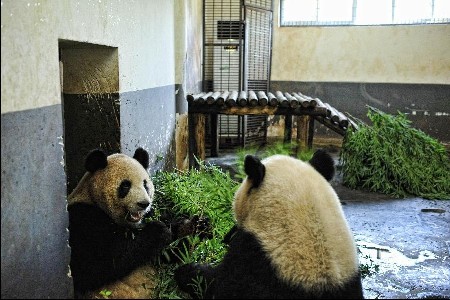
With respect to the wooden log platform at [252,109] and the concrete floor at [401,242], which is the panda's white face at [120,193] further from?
the wooden log platform at [252,109]

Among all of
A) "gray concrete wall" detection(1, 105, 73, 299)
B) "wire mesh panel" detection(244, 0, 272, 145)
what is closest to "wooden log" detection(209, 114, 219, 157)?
"wire mesh panel" detection(244, 0, 272, 145)

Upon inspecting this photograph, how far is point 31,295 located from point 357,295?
156 cm

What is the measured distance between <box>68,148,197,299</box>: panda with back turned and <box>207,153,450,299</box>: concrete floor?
194cm

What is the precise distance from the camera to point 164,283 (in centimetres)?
324

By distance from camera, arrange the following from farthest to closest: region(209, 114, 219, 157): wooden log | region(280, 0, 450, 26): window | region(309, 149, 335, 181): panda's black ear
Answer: region(280, 0, 450, 26): window → region(209, 114, 219, 157): wooden log → region(309, 149, 335, 181): panda's black ear

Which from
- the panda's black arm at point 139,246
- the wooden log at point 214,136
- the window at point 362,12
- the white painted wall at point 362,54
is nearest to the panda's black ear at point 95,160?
the panda's black arm at point 139,246

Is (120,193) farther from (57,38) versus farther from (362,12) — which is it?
(362,12)

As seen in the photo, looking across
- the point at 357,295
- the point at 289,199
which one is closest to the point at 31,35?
the point at 289,199

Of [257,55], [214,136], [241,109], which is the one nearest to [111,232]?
[241,109]

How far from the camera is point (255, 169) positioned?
2.65 meters

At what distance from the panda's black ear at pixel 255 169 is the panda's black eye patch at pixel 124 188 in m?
0.85

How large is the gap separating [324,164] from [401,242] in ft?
10.8

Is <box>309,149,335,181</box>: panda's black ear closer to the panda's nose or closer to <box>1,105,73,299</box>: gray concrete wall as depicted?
the panda's nose

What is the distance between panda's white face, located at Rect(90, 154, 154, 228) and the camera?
3.10 meters
